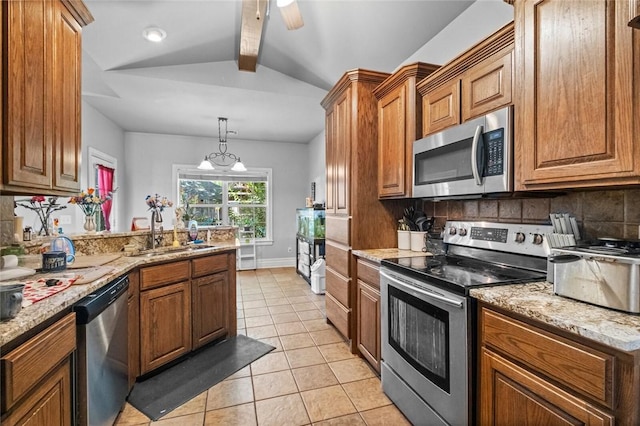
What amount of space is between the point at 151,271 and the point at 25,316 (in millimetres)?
1122

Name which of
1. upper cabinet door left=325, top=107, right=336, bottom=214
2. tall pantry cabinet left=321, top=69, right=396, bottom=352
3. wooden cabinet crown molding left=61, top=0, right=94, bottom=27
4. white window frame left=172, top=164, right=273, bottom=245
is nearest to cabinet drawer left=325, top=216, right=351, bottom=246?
tall pantry cabinet left=321, top=69, right=396, bottom=352

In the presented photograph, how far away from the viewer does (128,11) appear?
249 centimetres

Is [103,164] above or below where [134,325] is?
above

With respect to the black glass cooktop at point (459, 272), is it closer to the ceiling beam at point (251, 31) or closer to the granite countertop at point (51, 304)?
the granite countertop at point (51, 304)

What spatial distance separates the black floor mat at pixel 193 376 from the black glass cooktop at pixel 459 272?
1.49 meters

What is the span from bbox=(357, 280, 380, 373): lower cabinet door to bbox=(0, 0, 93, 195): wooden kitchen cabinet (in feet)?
6.85

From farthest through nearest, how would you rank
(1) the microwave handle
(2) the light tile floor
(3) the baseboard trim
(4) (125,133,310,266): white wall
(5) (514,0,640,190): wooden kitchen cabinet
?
(3) the baseboard trim < (4) (125,133,310,266): white wall < (2) the light tile floor < (1) the microwave handle < (5) (514,0,640,190): wooden kitchen cabinet

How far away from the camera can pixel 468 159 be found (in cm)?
182

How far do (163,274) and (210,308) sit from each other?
0.58 m

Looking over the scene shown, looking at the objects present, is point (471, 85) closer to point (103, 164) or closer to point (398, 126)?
point (398, 126)

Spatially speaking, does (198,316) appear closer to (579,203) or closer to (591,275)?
(591,275)

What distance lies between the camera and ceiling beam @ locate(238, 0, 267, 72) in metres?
2.43

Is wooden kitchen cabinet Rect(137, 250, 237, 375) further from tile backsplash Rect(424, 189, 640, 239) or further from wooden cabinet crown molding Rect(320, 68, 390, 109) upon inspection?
tile backsplash Rect(424, 189, 640, 239)

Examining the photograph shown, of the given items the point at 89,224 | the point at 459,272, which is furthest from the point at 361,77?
the point at 89,224
